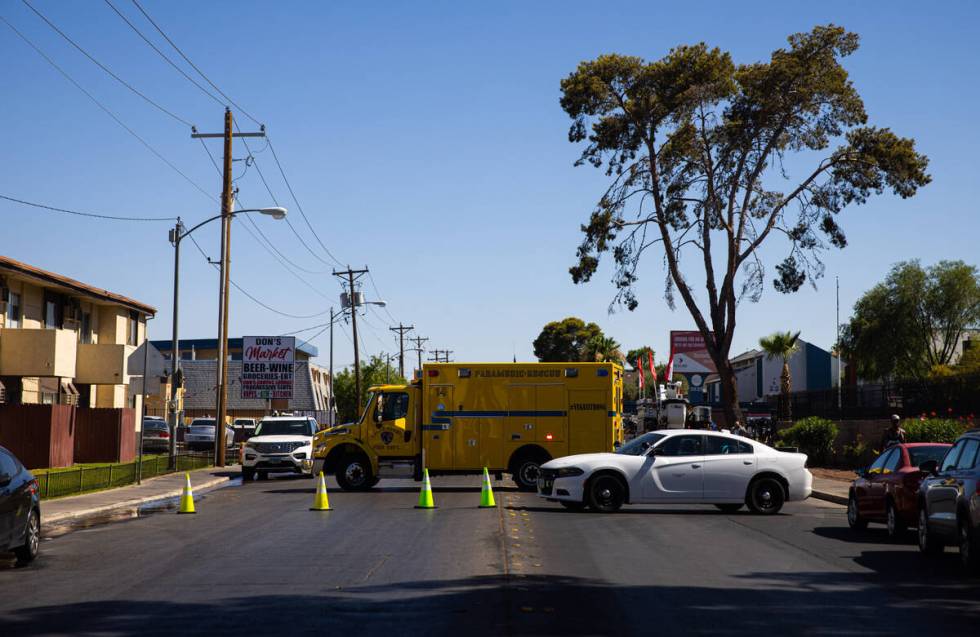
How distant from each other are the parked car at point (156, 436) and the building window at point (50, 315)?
11.7 m

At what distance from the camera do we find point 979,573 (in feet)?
42.6

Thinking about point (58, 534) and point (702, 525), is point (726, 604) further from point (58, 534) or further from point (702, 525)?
point (58, 534)

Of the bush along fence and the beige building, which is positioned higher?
the beige building

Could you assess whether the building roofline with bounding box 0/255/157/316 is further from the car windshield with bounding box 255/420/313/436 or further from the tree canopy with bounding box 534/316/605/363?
the tree canopy with bounding box 534/316/605/363

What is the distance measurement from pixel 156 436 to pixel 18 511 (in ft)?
140

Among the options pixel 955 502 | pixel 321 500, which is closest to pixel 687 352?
pixel 321 500

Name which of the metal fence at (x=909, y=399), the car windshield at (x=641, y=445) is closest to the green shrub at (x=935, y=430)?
the metal fence at (x=909, y=399)

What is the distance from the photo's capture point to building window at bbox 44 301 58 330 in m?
40.5

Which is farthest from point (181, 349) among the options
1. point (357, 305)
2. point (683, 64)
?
point (683, 64)

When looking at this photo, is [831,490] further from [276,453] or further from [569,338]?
[569,338]

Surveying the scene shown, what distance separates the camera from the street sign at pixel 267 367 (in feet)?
172

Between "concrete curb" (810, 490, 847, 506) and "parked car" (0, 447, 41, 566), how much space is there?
1672 centimetres

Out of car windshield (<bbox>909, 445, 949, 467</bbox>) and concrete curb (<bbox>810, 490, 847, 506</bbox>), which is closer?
car windshield (<bbox>909, 445, 949, 467</bbox>)

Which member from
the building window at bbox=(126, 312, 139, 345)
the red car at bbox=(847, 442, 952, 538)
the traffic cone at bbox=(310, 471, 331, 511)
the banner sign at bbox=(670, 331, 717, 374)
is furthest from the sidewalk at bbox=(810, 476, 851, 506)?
the building window at bbox=(126, 312, 139, 345)
